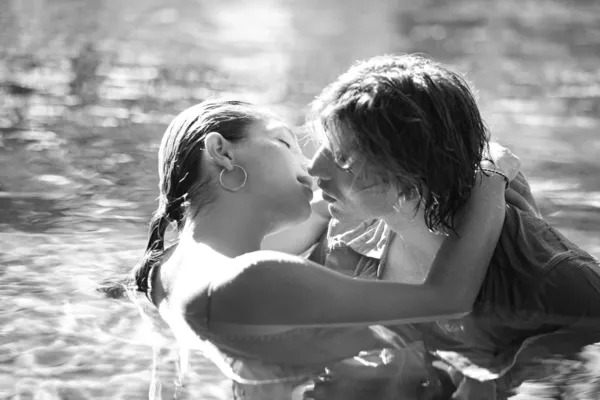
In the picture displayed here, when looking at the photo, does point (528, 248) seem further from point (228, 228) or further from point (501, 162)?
point (228, 228)

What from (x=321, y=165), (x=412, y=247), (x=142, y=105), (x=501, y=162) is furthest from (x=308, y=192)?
(x=142, y=105)

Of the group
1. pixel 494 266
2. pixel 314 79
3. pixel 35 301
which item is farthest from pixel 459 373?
pixel 314 79

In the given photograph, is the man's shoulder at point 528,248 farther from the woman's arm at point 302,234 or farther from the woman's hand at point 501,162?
the woman's arm at point 302,234

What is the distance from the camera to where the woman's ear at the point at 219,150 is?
318cm

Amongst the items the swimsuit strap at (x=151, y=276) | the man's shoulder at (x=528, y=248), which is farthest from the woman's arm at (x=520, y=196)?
the swimsuit strap at (x=151, y=276)

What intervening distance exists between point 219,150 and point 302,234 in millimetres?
620

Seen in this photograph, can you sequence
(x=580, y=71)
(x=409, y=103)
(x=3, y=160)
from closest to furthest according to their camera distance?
(x=409, y=103) → (x=3, y=160) → (x=580, y=71)

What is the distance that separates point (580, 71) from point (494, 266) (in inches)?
239

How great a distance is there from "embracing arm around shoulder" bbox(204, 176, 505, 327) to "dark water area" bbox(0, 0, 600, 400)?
0.24 metres

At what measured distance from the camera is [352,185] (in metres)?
2.97

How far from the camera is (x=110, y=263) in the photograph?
378cm

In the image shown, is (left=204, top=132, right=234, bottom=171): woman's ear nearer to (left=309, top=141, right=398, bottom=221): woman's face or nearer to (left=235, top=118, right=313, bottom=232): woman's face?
(left=235, top=118, right=313, bottom=232): woman's face

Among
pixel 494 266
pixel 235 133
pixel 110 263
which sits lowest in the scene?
pixel 110 263

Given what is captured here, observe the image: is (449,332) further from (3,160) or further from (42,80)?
(42,80)
